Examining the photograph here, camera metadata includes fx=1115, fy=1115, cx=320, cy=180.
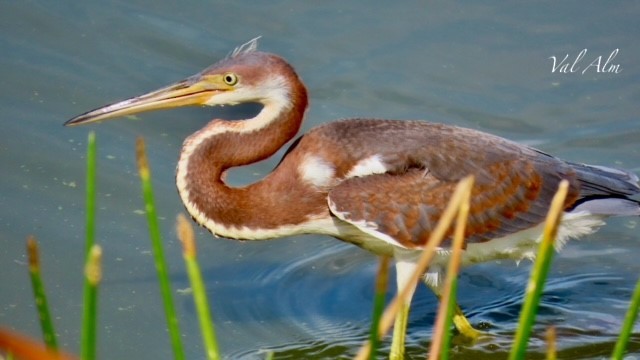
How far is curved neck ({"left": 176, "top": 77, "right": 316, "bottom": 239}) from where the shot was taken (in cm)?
505

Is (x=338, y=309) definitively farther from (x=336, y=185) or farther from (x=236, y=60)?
(x=236, y=60)

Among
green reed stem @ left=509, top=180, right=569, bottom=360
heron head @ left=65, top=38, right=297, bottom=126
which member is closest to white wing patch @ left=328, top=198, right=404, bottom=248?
heron head @ left=65, top=38, right=297, bottom=126

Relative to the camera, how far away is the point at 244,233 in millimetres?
5129

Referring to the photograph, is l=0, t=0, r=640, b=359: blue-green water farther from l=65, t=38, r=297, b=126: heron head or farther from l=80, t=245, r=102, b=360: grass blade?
l=80, t=245, r=102, b=360: grass blade

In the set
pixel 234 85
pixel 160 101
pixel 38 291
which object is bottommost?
pixel 38 291

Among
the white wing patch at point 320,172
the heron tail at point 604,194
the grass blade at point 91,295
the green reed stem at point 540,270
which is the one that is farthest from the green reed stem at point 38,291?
the heron tail at point 604,194

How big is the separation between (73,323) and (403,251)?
5.26 ft

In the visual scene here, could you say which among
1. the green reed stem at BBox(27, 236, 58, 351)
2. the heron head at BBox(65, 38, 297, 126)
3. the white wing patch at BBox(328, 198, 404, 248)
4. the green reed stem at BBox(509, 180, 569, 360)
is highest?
the heron head at BBox(65, 38, 297, 126)

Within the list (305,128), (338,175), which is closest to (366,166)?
(338,175)

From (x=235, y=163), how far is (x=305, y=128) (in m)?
2.19

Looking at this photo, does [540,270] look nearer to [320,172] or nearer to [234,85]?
[320,172]

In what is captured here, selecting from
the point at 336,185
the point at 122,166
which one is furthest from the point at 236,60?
the point at 122,166

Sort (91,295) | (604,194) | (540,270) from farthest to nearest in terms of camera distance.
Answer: (604,194) < (540,270) < (91,295)

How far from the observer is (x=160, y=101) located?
506 centimetres
